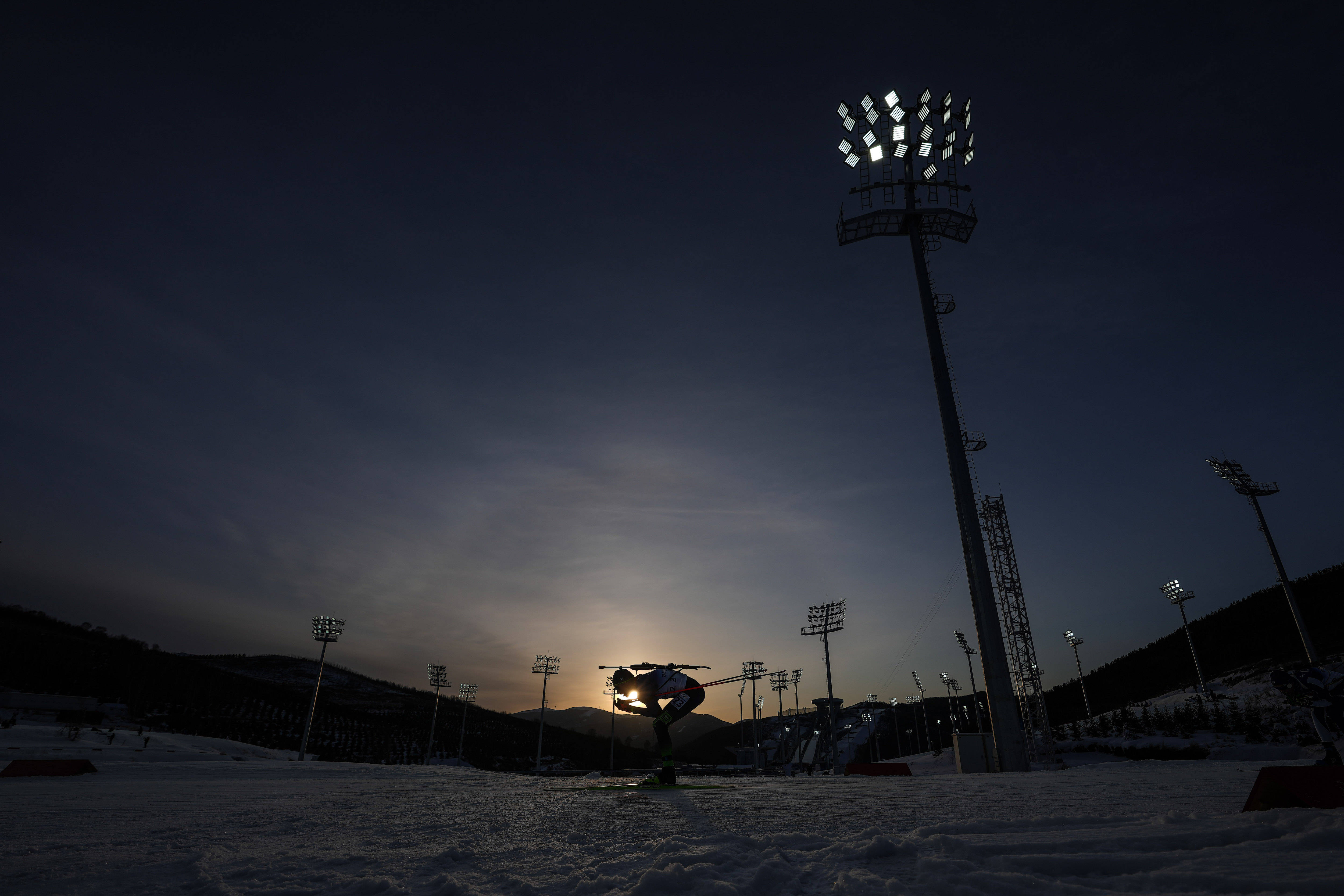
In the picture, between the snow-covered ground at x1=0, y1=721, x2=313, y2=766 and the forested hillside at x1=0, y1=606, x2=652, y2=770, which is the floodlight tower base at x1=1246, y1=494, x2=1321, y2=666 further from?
the forested hillside at x1=0, y1=606, x2=652, y2=770

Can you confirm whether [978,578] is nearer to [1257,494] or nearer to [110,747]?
[1257,494]

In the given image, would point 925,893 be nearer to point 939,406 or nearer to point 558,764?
point 939,406

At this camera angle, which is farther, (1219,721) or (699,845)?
(1219,721)

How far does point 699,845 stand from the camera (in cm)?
385

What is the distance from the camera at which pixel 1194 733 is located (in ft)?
104

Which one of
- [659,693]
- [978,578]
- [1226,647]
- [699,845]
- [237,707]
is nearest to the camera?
[699,845]

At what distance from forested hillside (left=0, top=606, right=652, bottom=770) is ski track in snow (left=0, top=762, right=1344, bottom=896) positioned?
6048 cm

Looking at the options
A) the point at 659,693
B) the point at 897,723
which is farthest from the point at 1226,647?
the point at 659,693

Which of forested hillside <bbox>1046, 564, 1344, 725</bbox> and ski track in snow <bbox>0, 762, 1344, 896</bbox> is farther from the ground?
forested hillside <bbox>1046, 564, 1344, 725</bbox>

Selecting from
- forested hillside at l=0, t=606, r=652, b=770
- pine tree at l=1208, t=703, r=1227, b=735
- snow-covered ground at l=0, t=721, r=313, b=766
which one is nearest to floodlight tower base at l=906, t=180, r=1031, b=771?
pine tree at l=1208, t=703, r=1227, b=735

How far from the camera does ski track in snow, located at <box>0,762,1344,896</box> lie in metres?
2.74

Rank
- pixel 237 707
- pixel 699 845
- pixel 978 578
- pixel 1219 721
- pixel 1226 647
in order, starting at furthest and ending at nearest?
1. pixel 237 707
2. pixel 1226 647
3. pixel 1219 721
4. pixel 978 578
5. pixel 699 845

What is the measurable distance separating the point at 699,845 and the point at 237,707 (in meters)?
97.2

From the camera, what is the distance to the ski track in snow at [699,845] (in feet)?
8.98
